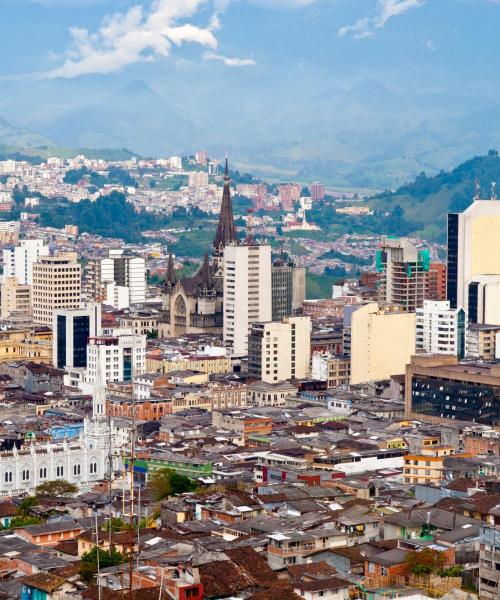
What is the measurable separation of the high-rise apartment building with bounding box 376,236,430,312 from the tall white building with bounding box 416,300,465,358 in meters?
3.34

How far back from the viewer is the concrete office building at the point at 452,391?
4944cm

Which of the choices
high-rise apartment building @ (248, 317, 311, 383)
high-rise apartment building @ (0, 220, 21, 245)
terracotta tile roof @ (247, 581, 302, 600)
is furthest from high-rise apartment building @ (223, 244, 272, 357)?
high-rise apartment building @ (0, 220, 21, 245)

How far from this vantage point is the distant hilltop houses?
96.2 feet

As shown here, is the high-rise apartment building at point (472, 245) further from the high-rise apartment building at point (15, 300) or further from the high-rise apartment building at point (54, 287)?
the high-rise apartment building at point (15, 300)

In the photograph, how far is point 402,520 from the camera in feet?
105

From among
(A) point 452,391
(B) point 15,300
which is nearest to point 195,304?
(B) point 15,300

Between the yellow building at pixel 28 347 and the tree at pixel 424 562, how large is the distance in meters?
34.4

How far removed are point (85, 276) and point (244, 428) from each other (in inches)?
1439

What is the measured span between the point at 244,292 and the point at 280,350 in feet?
17.5

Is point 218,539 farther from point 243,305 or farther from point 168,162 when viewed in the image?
point 168,162

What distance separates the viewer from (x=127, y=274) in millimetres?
79562

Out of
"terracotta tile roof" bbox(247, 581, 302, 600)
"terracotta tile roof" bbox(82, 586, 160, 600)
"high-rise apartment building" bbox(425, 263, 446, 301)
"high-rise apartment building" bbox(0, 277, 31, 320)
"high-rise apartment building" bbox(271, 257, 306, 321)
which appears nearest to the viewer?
"terracotta tile roof" bbox(82, 586, 160, 600)

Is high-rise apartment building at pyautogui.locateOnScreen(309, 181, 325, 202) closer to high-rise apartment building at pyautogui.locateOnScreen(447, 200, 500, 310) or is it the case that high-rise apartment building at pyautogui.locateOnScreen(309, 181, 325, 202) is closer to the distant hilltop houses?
the distant hilltop houses

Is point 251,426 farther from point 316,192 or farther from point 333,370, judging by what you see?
point 316,192
